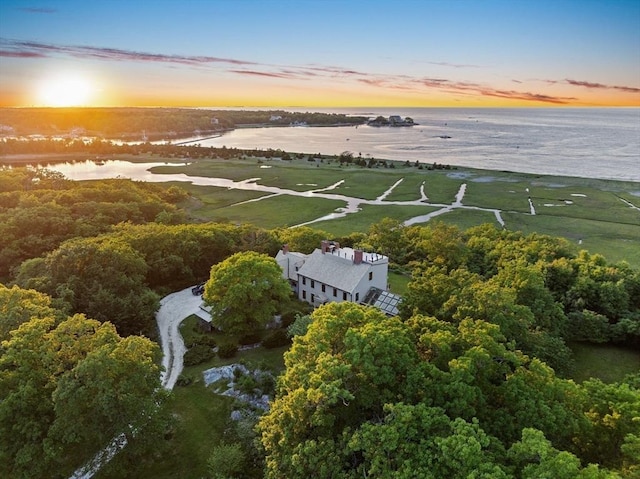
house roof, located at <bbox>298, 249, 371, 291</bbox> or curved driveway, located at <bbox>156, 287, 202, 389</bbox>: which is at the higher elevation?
house roof, located at <bbox>298, 249, 371, 291</bbox>

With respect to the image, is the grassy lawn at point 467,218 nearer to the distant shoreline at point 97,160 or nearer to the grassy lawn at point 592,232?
the grassy lawn at point 592,232

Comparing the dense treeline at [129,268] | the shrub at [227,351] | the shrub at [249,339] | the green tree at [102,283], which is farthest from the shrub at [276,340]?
the green tree at [102,283]

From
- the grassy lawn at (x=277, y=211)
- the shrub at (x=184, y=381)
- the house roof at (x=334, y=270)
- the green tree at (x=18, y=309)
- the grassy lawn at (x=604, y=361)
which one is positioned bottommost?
the shrub at (x=184, y=381)

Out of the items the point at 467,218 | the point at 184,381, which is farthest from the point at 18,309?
the point at 467,218

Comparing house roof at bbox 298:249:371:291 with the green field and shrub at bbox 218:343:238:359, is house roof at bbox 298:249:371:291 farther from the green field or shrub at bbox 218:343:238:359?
shrub at bbox 218:343:238:359

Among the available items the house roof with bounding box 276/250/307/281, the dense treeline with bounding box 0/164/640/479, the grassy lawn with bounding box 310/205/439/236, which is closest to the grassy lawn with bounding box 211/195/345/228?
the grassy lawn with bounding box 310/205/439/236

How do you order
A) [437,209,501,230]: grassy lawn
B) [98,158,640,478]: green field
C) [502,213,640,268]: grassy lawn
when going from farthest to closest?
[437,209,501,230]: grassy lawn < [502,213,640,268]: grassy lawn < [98,158,640,478]: green field

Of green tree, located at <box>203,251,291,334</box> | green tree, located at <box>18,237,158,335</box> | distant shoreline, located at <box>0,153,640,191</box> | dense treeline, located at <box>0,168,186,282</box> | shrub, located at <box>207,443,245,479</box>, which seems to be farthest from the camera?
distant shoreline, located at <box>0,153,640,191</box>
